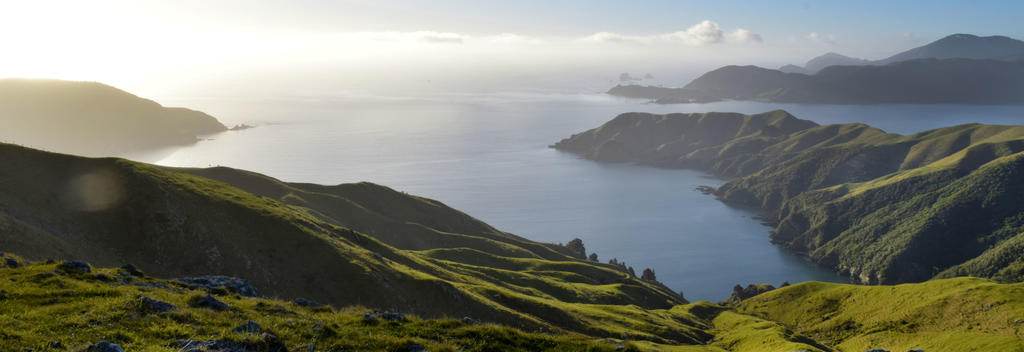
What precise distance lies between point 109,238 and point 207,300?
1652 inches

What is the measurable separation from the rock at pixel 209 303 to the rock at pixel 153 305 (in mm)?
2366

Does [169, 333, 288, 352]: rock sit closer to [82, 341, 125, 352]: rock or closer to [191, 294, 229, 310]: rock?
[82, 341, 125, 352]: rock

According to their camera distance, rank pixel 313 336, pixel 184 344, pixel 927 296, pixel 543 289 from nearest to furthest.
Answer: pixel 184 344 < pixel 313 336 < pixel 927 296 < pixel 543 289

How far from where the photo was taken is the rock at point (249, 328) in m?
22.2

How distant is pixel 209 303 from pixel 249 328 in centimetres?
644

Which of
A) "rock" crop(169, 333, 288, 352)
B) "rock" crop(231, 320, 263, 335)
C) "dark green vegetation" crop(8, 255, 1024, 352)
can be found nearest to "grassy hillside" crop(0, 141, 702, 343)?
"dark green vegetation" crop(8, 255, 1024, 352)

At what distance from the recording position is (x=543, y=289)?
10312 cm

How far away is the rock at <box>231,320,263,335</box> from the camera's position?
2220cm

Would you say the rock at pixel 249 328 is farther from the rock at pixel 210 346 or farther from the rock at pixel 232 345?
the rock at pixel 210 346

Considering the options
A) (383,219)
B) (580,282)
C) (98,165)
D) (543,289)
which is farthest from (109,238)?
(580,282)

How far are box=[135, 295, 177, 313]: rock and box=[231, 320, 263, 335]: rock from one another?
440cm

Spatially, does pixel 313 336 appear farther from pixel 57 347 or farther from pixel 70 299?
pixel 70 299

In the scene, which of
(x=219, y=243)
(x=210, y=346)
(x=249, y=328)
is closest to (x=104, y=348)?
(x=210, y=346)

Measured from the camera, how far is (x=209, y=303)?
27.6 metres
